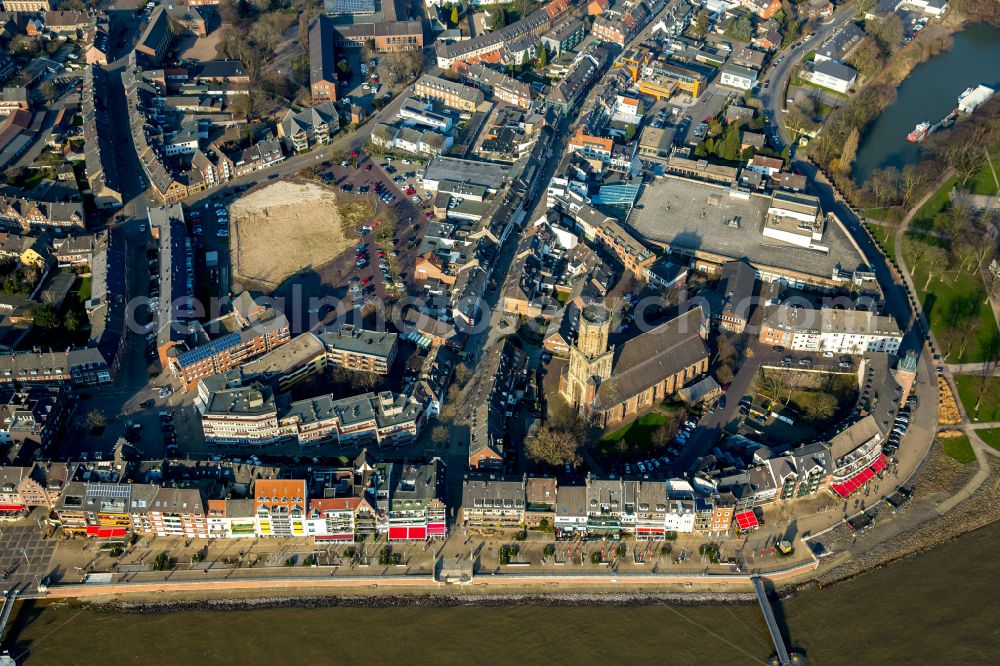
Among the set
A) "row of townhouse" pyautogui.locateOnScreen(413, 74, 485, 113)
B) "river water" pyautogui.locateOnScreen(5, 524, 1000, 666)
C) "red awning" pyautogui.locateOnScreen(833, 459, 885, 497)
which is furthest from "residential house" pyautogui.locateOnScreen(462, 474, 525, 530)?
"row of townhouse" pyautogui.locateOnScreen(413, 74, 485, 113)

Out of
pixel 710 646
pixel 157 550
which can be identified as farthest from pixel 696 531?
pixel 157 550

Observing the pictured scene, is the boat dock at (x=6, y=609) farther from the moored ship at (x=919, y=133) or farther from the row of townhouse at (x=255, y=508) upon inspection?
the moored ship at (x=919, y=133)

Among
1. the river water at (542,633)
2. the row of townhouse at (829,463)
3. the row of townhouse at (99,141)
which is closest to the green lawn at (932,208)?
the row of townhouse at (829,463)

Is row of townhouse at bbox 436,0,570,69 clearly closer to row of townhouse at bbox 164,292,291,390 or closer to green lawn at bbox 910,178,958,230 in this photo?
row of townhouse at bbox 164,292,291,390

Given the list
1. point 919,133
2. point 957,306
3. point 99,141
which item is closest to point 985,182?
point 919,133

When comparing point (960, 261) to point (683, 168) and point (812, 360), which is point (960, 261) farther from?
point (683, 168)

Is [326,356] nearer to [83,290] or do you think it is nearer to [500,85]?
[83,290]

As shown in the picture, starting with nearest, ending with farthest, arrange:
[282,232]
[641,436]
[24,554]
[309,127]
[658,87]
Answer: [24,554] → [641,436] → [282,232] → [309,127] → [658,87]

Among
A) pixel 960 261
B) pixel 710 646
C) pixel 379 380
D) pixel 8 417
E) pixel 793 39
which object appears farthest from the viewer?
pixel 793 39
